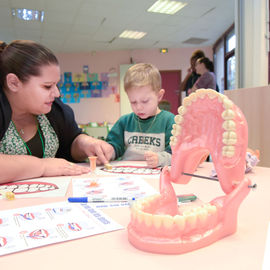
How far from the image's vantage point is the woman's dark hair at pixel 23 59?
3.57 feet

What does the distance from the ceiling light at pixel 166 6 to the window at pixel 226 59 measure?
1.36 meters

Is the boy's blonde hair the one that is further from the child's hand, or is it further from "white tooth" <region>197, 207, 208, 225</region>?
"white tooth" <region>197, 207, 208, 225</region>

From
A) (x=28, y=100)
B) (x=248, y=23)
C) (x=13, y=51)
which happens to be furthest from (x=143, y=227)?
(x=248, y=23)

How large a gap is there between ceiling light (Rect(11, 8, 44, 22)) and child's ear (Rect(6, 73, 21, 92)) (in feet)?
12.9

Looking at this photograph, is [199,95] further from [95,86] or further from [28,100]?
[95,86]

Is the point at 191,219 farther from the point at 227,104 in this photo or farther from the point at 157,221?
the point at 227,104

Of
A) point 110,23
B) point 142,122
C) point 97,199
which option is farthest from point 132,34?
point 97,199

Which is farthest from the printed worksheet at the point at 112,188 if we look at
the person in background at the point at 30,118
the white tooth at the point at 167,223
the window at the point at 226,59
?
the window at the point at 226,59

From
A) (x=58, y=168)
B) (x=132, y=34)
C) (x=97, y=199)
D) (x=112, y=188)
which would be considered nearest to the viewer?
(x=97, y=199)

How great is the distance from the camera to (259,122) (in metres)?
1.58

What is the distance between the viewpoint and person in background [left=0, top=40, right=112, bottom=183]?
0.98 m

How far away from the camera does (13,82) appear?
3.60ft

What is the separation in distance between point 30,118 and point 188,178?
2.91 feet

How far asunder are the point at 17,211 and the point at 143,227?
1.12ft
